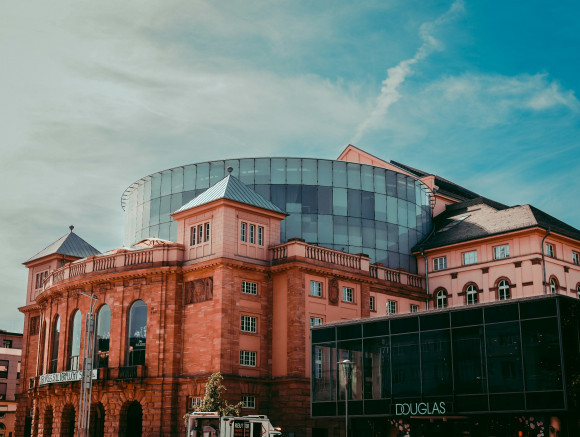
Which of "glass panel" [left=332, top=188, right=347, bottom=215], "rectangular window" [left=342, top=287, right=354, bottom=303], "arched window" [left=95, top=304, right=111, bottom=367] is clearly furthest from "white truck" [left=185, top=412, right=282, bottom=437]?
"glass panel" [left=332, top=188, right=347, bottom=215]

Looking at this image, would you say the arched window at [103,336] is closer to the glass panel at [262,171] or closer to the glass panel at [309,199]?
the glass panel at [262,171]

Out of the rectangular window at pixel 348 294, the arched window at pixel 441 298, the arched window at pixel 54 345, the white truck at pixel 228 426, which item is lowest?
the white truck at pixel 228 426

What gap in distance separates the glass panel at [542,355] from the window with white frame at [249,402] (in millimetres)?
22682

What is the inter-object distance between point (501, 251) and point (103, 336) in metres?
34.3

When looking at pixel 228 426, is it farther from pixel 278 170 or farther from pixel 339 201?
pixel 278 170

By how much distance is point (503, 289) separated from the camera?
6756cm

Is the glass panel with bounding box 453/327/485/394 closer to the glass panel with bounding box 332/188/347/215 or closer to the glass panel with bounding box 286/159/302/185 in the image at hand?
the glass panel with bounding box 332/188/347/215

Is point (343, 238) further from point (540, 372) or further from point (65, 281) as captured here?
point (540, 372)

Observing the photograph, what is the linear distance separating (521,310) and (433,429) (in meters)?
8.87

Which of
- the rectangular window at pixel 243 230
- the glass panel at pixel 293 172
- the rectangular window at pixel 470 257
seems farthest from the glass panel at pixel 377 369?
the glass panel at pixel 293 172

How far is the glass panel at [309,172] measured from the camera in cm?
7204

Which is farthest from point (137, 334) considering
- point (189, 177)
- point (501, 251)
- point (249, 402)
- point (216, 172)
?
point (501, 251)

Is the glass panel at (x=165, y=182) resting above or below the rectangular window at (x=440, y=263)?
above

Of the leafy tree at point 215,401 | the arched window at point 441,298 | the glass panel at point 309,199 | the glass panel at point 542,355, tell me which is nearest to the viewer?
the glass panel at point 542,355
